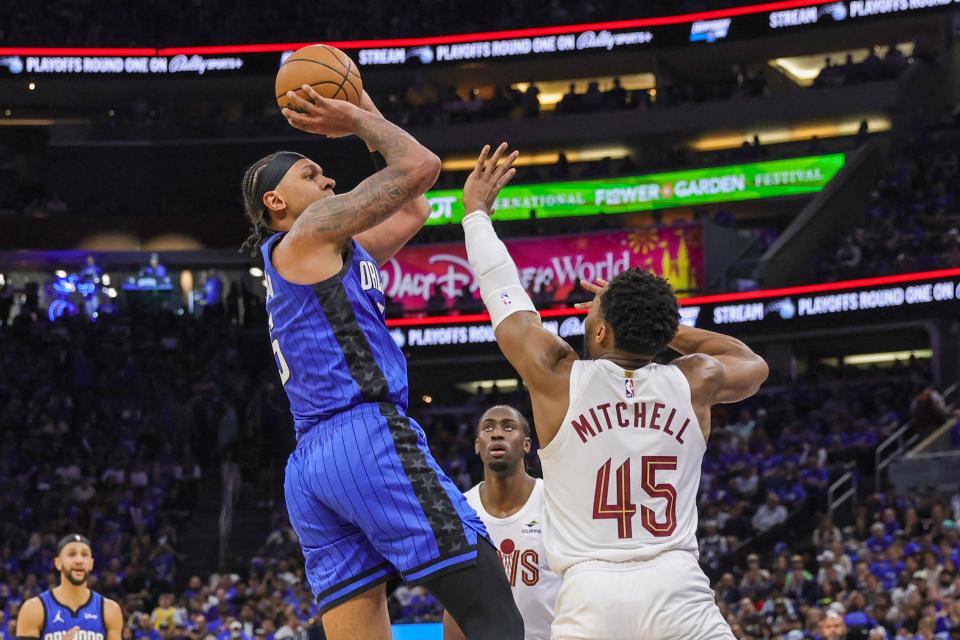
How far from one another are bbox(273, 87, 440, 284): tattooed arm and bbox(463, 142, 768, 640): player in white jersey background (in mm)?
557

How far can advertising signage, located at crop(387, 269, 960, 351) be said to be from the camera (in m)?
26.7

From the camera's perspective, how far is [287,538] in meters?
24.3

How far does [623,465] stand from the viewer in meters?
4.64

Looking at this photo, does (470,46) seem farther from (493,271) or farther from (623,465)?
(623,465)

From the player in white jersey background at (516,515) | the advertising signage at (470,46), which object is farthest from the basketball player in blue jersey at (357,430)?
the advertising signage at (470,46)

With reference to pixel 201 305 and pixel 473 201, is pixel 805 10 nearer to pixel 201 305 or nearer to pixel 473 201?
pixel 201 305

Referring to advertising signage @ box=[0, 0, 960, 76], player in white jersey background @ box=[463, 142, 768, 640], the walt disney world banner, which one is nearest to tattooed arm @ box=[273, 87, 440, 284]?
player in white jersey background @ box=[463, 142, 768, 640]

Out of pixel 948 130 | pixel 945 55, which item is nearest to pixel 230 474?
pixel 948 130

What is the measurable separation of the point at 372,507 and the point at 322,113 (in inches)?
59.6

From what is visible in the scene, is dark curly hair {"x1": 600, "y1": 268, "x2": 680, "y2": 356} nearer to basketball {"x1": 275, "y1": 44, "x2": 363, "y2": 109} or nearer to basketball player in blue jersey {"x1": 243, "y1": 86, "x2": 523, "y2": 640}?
basketball player in blue jersey {"x1": 243, "y1": 86, "x2": 523, "y2": 640}

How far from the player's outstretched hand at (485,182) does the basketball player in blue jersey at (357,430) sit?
172 mm

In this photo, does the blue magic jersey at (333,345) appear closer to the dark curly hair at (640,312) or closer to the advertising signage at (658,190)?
the dark curly hair at (640,312)

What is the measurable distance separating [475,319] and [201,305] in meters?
9.70

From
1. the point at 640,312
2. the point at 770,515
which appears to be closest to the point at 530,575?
the point at 640,312
